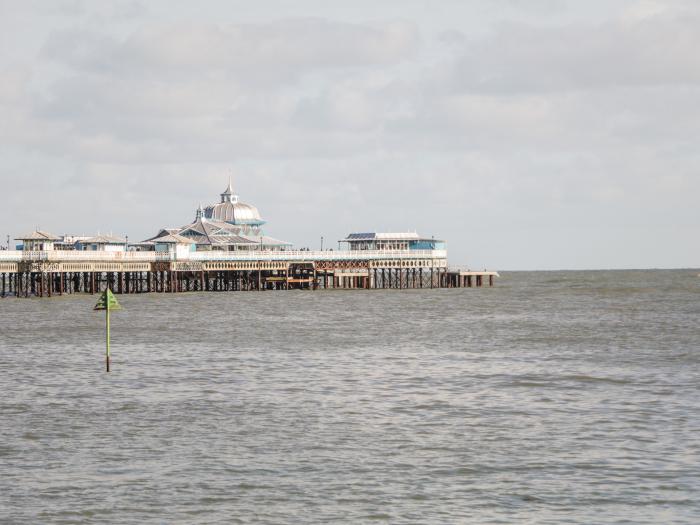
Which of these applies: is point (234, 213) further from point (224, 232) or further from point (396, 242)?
point (396, 242)

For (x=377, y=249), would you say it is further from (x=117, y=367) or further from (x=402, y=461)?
(x=402, y=461)

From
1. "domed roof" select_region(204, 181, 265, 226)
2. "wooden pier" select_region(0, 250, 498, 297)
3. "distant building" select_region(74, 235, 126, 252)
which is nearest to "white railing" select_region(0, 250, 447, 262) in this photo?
"wooden pier" select_region(0, 250, 498, 297)

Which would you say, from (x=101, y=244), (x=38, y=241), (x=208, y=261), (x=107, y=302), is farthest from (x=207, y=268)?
(x=107, y=302)

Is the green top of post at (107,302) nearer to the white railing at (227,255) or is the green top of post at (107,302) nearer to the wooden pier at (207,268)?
the wooden pier at (207,268)

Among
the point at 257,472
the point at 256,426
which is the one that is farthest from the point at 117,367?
the point at 257,472

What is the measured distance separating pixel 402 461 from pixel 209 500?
14.9 ft

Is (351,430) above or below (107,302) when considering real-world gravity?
below

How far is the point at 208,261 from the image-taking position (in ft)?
383

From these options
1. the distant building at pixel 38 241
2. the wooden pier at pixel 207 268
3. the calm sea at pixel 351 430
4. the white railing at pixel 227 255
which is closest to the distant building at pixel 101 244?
the wooden pier at pixel 207 268

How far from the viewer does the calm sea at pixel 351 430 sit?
18359 mm

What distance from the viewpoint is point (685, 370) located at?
36750 mm

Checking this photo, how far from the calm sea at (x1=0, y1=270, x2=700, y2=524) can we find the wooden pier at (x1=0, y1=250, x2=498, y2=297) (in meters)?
53.4

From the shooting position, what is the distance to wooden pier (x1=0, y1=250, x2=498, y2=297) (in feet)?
341

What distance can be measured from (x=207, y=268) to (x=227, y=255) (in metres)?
2.77
